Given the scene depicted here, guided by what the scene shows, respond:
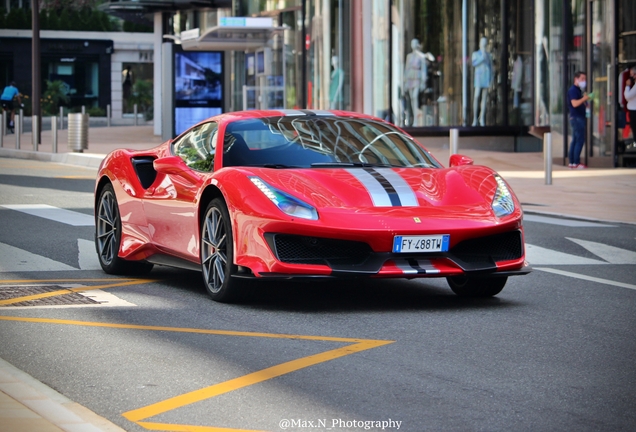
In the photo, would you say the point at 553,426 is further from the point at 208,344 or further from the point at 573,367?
the point at 208,344

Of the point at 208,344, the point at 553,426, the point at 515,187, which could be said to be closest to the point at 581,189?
the point at 515,187

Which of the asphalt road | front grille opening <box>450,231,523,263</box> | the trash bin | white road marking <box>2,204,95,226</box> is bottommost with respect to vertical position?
the asphalt road

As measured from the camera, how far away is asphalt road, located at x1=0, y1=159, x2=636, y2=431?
4883 mm

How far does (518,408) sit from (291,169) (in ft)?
10.7

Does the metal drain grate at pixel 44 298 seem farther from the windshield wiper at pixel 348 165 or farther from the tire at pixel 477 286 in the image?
the tire at pixel 477 286

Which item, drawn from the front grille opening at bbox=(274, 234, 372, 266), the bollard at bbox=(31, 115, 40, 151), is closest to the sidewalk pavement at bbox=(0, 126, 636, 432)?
the bollard at bbox=(31, 115, 40, 151)

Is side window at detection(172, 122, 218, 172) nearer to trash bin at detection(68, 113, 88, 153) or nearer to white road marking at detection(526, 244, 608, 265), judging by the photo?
white road marking at detection(526, 244, 608, 265)

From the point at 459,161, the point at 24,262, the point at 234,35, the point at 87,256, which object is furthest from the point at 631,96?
Result: the point at 24,262

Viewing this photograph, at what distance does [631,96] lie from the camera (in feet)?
79.1

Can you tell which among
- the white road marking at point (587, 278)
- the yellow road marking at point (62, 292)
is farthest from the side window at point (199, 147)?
the white road marking at point (587, 278)

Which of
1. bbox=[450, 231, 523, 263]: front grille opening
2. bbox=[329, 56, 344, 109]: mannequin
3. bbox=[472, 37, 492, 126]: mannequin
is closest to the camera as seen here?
bbox=[450, 231, 523, 263]: front grille opening

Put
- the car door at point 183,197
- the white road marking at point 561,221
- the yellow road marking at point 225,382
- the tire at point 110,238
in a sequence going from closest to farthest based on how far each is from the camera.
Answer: the yellow road marking at point 225,382 < the car door at point 183,197 < the tire at point 110,238 < the white road marking at point 561,221

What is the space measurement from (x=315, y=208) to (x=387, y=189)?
540 mm

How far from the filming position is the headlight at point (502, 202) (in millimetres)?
7711
